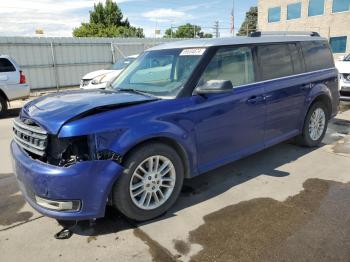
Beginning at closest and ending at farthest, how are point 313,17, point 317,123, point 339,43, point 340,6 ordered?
point 317,123, point 340,6, point 339,43, point 313,17

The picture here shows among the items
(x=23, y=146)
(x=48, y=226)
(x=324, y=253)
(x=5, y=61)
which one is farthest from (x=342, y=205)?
(x=5, y=61)

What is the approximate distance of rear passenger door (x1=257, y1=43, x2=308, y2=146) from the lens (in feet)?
15.1

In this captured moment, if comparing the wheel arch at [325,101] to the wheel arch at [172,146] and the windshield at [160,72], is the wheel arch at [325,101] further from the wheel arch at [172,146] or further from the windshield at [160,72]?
the wheel arch at [172,146]

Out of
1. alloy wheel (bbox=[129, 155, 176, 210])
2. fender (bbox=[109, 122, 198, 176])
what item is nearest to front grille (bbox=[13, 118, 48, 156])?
fender (bbox=[109, 122, 198, 176])

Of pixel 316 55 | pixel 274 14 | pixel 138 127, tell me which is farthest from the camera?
pixel 274 14

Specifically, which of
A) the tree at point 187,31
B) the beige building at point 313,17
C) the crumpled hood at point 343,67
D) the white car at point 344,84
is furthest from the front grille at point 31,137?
the tree at point 187,31

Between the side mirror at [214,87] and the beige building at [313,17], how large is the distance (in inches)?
1240

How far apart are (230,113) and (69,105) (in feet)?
5.97

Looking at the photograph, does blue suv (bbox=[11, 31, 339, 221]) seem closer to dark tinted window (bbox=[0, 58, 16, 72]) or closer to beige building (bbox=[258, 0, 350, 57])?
dark tinted window (bbox=[0, 58, 16, 72])

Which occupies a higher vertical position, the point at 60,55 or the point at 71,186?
the point at 60,55

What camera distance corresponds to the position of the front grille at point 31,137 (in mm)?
3089

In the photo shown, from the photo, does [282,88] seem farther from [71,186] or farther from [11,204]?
[11,204]

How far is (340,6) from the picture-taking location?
3112cm

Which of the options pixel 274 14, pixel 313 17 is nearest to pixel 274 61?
pixel 313 17
